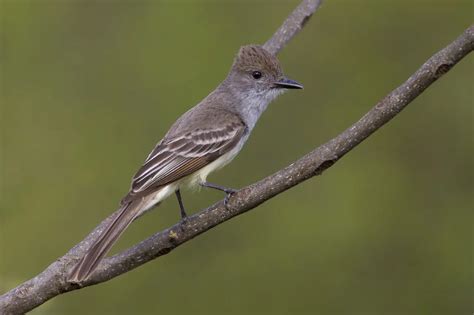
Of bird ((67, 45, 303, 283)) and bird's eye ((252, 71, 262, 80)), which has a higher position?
bird's eye ((252, 71, 262, 80))

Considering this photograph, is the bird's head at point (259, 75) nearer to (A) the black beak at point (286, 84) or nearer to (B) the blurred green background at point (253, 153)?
(A) the black beak at point (286, 84)

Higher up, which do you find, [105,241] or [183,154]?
[183,154]

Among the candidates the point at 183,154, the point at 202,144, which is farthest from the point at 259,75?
the point at 183,154

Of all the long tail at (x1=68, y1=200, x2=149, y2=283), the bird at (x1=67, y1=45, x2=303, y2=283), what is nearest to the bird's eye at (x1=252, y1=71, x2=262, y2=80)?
the bird at (x1=67, y1=45, x2=303, y2=283)

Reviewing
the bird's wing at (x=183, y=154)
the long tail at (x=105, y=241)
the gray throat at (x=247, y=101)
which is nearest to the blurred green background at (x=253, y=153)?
the gray throat at (x=247, y=101)

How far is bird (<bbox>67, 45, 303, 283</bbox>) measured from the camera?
5406 mm

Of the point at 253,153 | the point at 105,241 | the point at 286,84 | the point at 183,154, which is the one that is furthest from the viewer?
the point at 253,153

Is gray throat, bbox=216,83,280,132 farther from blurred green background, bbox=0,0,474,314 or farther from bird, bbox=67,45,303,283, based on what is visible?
blurred green background, bbox=0,0,474,314

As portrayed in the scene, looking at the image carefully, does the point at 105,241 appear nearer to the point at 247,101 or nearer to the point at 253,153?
the point at 247,101

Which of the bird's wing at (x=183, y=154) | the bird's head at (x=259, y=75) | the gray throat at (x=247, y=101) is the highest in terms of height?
the bird's head at (x=259, y=75)

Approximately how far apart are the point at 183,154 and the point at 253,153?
2376mm

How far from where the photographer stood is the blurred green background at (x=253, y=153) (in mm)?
8023

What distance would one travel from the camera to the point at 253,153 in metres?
8.45

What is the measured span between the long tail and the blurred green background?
2.54 metres
